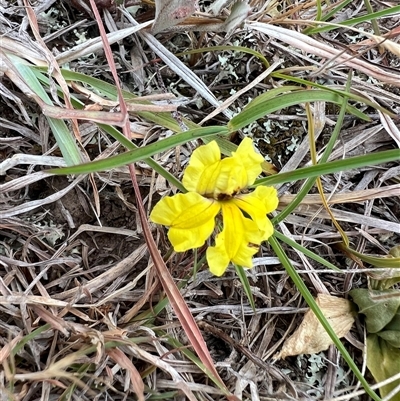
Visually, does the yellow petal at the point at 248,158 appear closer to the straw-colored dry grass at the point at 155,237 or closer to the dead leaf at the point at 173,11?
the straw-colored dry grass at the point at 155,237

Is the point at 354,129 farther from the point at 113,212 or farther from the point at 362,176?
the point at 113,212

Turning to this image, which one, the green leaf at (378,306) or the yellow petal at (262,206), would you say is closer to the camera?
the yellow petal at (262,206)

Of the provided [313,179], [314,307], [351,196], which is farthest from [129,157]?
[351,196]

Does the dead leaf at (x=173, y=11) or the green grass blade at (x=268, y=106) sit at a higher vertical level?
the dead leaf at (x=173, y=11)

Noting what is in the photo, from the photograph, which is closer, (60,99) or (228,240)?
(228,240)

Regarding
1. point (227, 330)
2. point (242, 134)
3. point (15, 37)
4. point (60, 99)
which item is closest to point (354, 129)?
point (242, 134)

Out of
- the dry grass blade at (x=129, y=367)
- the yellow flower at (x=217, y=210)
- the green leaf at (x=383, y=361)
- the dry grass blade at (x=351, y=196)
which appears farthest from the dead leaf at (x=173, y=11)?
the green leaf at (x=383, y=361)
